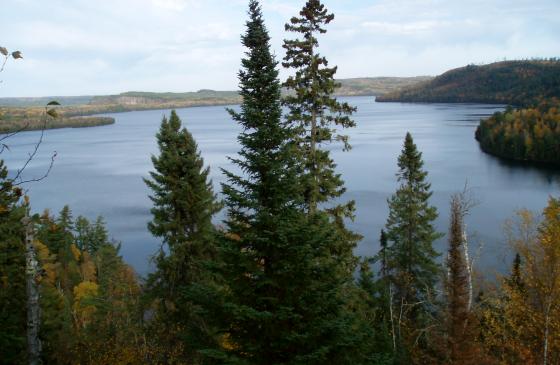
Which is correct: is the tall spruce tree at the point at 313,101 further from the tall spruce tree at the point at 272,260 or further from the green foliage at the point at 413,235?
the green foliage at the point at 413,235

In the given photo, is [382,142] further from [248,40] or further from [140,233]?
[248,40]

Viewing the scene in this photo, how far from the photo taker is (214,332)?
894 centimetres

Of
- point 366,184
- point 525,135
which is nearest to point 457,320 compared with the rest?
point 366,184

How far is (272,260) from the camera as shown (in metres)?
8.77

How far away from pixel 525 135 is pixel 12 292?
84.8 metres

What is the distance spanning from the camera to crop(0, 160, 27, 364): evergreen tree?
1259 cm

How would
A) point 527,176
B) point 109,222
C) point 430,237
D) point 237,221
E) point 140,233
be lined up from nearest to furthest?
point 237,221, point 430,237, point 140,233, point 109,222, point 527,176

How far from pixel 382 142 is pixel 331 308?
9771 centimetres

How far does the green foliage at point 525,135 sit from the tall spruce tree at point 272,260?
79235 mm

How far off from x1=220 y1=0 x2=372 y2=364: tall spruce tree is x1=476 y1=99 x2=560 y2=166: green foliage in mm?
79235

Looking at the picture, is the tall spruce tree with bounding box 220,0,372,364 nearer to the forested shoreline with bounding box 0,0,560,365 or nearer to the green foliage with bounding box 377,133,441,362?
the forested shoreline with bounding box 0,0,560,365

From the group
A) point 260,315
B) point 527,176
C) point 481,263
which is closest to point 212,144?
Answer: point 527,176

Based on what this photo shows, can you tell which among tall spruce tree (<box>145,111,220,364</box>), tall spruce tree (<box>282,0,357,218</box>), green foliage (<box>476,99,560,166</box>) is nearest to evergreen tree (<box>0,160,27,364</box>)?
tall spruce tree (<box>145,111,220,364</box>)

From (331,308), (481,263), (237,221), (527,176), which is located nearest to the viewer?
(331,308)
